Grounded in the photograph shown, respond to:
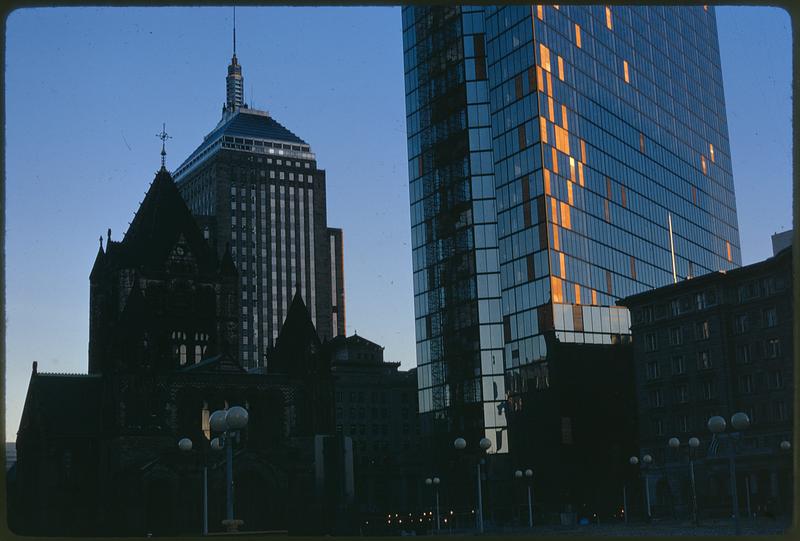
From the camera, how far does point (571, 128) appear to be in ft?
287

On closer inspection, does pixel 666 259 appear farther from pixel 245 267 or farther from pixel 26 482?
pixel 245 267

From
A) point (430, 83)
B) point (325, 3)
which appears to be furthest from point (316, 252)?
point (325, 3)

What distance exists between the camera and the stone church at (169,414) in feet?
241

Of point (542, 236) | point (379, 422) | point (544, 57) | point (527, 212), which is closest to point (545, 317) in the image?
point (542, 236)

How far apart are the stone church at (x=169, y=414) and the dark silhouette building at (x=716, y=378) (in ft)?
84.0

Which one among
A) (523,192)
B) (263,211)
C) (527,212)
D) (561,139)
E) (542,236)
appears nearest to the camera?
(542,236)

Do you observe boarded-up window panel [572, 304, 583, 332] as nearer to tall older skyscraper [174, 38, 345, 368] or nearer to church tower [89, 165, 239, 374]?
church tower [89, 165, 239, 374]

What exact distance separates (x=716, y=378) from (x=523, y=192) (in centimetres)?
2406

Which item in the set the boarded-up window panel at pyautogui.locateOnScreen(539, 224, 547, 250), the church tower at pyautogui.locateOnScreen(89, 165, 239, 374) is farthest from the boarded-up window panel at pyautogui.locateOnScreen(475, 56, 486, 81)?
the church tower at pyautogui.locateOnScreen(89, 165, 239, 374)

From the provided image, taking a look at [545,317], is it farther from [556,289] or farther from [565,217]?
[565,217]

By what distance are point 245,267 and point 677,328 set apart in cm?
10437

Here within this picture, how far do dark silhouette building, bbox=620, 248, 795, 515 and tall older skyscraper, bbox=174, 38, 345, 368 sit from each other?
296 ft

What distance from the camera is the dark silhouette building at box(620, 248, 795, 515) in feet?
203

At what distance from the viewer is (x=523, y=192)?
85.6 metres
